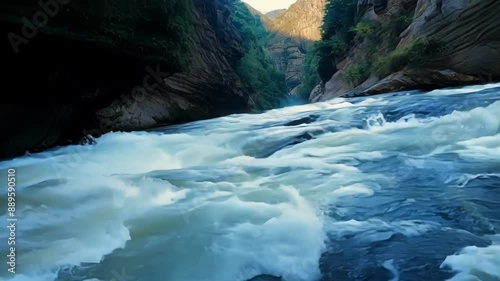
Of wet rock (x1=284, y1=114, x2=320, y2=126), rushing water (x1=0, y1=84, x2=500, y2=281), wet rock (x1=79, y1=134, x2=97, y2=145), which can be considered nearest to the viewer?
rushing water (x1=0, y1=84, x2=500, y2=281)

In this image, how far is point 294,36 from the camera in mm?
72688

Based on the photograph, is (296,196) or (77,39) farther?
(77,39)

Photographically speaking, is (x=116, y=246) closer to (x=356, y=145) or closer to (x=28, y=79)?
(x=356, y=145)

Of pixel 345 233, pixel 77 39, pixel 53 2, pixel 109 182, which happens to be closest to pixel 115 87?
pixel 77 39

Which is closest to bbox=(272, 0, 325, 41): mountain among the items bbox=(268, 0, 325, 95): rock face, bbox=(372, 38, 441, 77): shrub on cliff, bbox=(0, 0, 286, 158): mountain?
bbox=(268, 0, 325, 95): rock face

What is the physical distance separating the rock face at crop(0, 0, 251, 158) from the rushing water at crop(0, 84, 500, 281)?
2.42 m

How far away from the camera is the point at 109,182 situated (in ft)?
18.6

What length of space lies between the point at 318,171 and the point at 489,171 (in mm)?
2089

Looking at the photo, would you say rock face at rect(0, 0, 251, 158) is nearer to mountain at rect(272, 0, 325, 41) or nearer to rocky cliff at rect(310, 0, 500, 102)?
rocky cliff at rect(310, 0, 500, 102)

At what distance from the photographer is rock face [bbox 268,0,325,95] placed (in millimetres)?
65188

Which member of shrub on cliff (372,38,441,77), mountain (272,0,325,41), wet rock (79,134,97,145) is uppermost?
mountain (272,0,325,41)

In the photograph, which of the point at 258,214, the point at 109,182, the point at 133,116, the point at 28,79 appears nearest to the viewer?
the point at 258,214

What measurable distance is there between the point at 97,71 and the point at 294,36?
6480cm

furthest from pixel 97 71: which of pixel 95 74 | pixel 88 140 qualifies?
pixel 88 140
